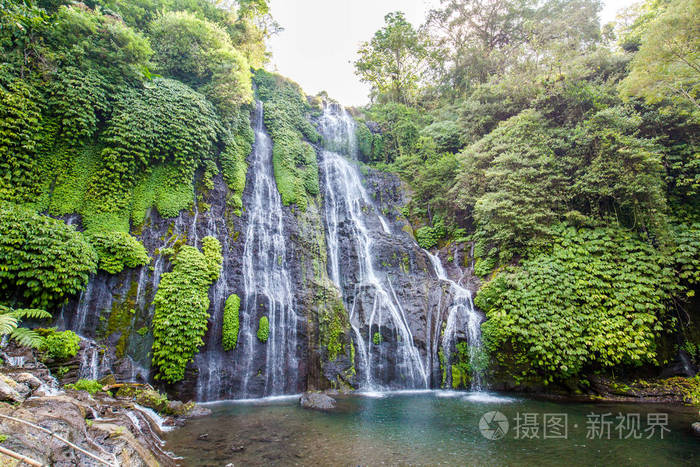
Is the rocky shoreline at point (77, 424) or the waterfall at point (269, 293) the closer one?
the rocky shoreline at point (77, 424)

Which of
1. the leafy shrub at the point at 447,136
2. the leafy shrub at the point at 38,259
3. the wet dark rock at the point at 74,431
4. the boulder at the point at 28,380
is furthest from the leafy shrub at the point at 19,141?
the leafy shrub at the point at 447,136

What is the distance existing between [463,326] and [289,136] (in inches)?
540

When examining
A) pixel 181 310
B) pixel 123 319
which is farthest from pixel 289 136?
pixel 123 319

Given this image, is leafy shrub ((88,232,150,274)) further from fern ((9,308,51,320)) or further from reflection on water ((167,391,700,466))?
reflection on water ((167,391,700,466))

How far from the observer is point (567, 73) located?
1255 centimetres

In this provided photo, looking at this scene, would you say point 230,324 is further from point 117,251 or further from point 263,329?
point 117,251

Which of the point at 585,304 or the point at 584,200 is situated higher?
the point at 584,200

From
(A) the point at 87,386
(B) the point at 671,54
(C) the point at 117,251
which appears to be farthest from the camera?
(C) the point at 117,251

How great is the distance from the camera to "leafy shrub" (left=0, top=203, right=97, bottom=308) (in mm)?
7141

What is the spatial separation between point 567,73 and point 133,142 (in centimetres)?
1751

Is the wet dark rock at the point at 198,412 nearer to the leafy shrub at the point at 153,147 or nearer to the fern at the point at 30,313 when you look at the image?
the fern at the point at 30,313

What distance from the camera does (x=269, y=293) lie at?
11297mm

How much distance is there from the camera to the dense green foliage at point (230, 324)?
32.4 feet

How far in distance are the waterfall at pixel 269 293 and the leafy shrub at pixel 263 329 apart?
0.12 meters
